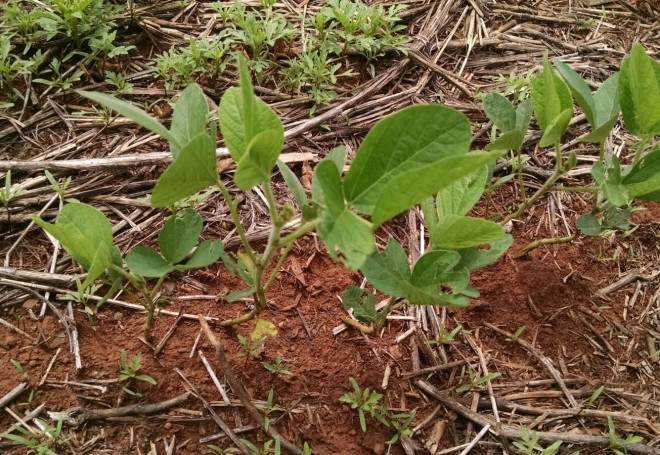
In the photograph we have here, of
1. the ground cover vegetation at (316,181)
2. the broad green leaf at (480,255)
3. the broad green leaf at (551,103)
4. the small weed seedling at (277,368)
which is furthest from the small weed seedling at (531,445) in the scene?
the broad green leaf at (551,103)

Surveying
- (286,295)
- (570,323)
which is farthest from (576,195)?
(286,295)

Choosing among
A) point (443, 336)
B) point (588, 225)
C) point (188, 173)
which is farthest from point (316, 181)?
point (588, 225)

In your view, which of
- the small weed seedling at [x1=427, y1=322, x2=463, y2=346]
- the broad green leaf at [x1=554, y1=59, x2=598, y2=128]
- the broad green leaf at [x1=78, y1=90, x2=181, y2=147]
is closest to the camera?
the broad green leaf at [x1=78, y1=90, x2=181, y2=147]

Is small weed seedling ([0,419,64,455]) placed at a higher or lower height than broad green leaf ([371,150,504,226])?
lower

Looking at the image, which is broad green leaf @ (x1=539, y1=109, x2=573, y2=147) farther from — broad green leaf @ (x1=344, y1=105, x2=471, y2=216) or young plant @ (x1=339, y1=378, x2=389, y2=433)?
young plant @ (x1=339, y1=378, x2=389, y2=433)

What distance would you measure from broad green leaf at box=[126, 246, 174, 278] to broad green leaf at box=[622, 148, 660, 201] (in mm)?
1041

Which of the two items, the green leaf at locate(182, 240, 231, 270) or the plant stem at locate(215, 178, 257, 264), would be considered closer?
the plant stem at locate(215, 178, 257, 264)

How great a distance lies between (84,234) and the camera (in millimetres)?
1149

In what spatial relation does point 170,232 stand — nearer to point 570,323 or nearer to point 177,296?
point 177,296

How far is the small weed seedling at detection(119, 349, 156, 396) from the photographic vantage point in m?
1.33

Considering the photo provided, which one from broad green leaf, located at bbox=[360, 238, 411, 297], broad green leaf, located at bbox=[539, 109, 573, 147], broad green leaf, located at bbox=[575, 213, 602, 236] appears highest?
broad green leaf, located at bbox=[539, 109, 573, 147]

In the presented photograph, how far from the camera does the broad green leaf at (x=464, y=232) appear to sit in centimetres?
106

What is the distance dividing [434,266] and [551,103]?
0.49 metres

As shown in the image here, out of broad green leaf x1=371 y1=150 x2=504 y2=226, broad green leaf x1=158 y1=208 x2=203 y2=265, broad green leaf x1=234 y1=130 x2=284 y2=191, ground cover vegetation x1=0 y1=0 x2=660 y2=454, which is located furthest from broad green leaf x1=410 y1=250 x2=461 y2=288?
broad green leaf x1=158 y1=208 x2=203 y2=265
